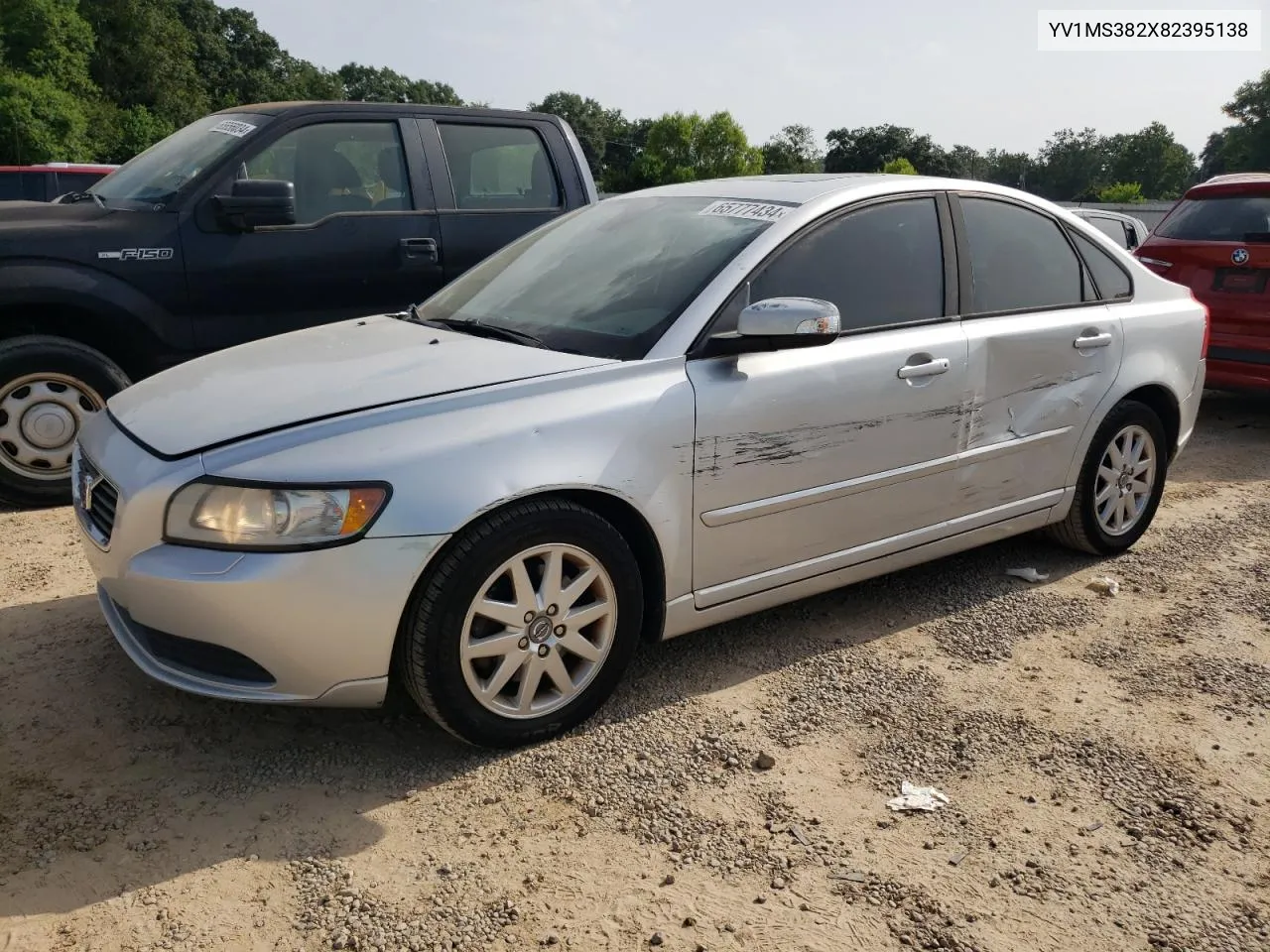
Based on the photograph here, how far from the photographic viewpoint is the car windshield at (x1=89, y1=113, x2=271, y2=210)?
5.42 metres

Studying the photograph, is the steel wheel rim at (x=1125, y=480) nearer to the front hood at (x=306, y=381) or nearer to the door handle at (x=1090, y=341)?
the door handle at (x=1090, y=341)

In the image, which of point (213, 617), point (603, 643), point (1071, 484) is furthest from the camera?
point (1071, 484)

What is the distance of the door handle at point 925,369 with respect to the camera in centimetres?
367

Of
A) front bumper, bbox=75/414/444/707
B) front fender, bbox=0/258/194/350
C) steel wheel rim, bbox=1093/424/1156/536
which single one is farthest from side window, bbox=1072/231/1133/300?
front fender, bbox=0/258/194/350

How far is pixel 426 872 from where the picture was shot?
8.28 ft

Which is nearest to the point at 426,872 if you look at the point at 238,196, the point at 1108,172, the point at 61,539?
the point at 61,539

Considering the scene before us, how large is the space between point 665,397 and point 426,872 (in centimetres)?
144

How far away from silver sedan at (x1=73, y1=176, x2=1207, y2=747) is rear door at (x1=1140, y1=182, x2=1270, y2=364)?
125 inches

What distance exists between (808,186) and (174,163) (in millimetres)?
3575

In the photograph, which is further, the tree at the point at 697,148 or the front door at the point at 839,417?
the tree at the point at 697,148

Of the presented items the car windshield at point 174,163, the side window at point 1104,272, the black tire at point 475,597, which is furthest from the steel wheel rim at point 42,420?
the side window at point 1104,272

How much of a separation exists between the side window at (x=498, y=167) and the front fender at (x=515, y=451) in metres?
3.30

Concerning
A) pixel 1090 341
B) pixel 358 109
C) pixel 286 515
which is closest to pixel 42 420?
pixel 358 109

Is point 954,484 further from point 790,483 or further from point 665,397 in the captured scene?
point 665,397
